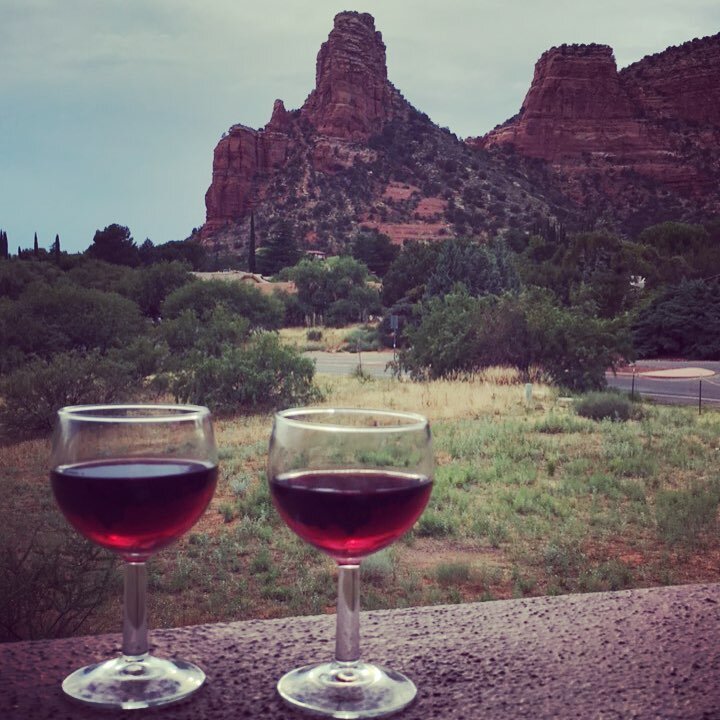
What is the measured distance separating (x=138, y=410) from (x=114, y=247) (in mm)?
47151

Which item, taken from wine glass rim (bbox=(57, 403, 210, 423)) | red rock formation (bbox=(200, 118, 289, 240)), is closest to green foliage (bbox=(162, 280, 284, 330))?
wine glass rim (bbox=(57, 403, 210, 423))

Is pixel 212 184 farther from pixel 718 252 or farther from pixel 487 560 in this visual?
pixel 487 560

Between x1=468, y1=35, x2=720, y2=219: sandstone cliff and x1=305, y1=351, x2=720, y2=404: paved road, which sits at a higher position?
x1=468, y1=35, x2=720, y2=219: sandstone cliff

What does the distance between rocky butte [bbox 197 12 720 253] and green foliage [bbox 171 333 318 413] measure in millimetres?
43663

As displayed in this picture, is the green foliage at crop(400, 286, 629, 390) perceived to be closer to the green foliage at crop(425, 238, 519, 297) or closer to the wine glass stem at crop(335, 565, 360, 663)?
the green foliage at crop(425, 238, 519, 297)

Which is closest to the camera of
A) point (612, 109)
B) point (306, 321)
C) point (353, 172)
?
point (306, 321)

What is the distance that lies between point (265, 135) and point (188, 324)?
78.6m

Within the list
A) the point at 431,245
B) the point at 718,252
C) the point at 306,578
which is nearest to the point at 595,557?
the point at 306,578

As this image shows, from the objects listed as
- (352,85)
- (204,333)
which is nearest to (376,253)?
(204,333)

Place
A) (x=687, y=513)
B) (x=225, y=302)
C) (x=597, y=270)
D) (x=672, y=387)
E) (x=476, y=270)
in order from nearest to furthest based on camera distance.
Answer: (x=687, y=513)
(x=672, y=387)
(x=225, y=302)
(x=476, y=270)
(x=597, y=270)

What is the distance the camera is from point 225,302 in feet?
85.9

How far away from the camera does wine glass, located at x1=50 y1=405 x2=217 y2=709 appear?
0.87 m

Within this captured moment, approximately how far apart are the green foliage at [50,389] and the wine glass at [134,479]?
39.2 ft

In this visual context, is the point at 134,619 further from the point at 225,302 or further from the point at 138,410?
the point at 225,302
